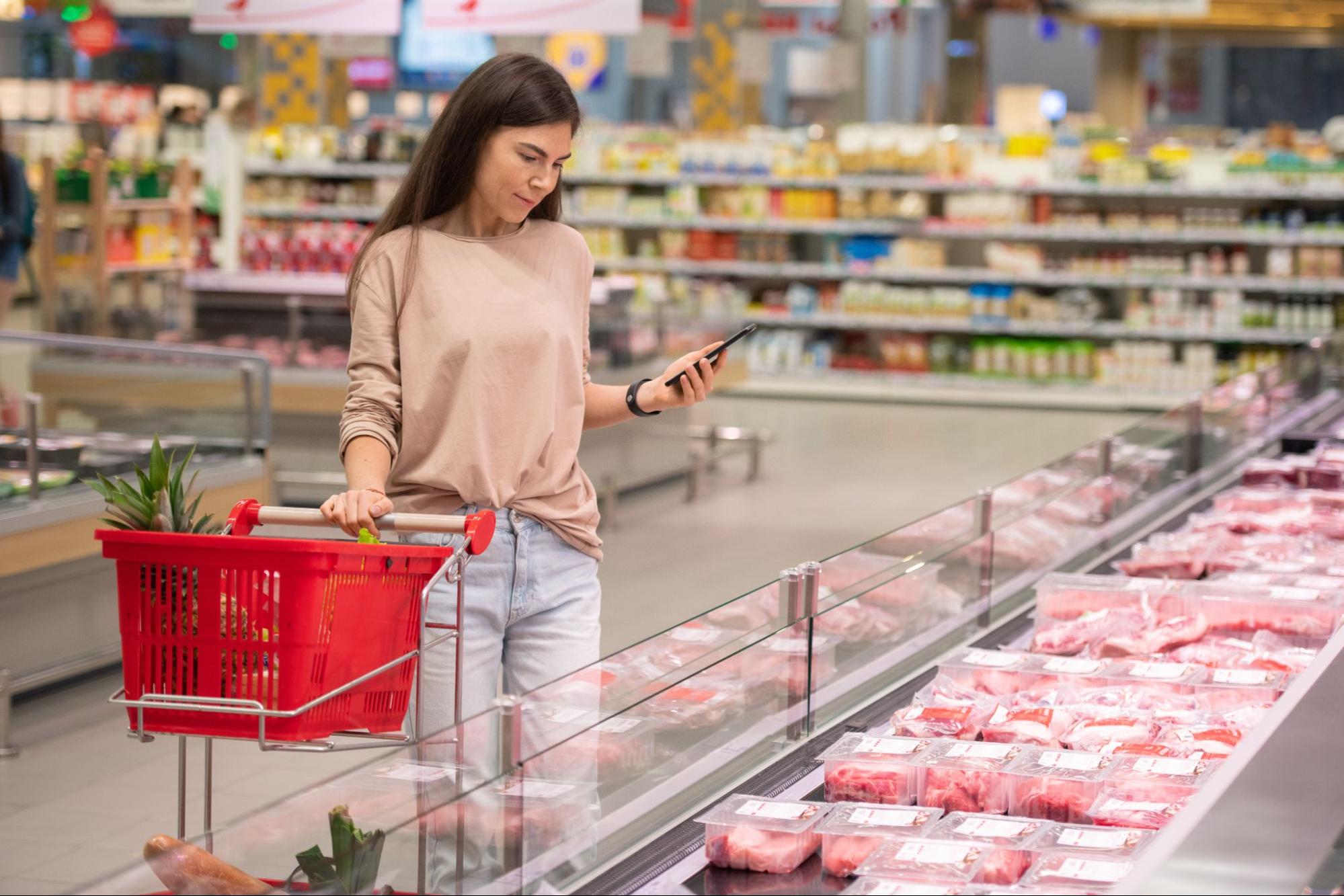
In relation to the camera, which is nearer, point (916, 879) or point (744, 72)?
point (916, 879)

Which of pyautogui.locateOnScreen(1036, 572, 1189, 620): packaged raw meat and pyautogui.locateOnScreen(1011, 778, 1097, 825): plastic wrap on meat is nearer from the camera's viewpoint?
pyautogui.locateOnScreen(1011, 778, 1097, 825): plastic wrap on meat

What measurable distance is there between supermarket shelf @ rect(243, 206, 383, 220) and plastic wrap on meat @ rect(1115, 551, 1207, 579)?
10.00m

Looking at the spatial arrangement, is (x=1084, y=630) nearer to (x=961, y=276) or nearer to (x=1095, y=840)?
(x=1095, y=840)

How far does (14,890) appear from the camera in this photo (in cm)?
325

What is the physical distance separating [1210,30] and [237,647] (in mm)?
19898

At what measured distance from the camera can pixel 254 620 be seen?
2.18 meters

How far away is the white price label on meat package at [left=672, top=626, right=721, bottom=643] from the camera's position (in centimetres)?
229

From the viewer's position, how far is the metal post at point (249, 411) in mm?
5668

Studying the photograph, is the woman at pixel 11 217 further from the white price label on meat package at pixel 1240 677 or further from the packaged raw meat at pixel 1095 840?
the packaged raw meat at pixel 1095 840

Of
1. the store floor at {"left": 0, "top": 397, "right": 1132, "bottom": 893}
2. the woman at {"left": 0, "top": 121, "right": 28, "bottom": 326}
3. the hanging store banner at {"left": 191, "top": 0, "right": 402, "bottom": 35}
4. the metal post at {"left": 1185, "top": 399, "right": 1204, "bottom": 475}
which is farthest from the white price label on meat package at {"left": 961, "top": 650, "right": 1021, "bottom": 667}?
the woman at {"left": 0, "top": 121, "right": 28, "bottom": 326}

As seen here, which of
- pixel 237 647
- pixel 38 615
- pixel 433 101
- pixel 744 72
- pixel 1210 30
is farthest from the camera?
pixel 433 101

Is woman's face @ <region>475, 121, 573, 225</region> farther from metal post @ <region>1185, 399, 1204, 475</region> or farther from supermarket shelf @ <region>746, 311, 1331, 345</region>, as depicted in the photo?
supermarket shelf @ <region>746, 311, 1331, 345</region>

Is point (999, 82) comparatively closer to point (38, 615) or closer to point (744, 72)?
point (744, 72)

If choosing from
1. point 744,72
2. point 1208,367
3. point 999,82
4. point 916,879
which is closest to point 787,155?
point 744,72
